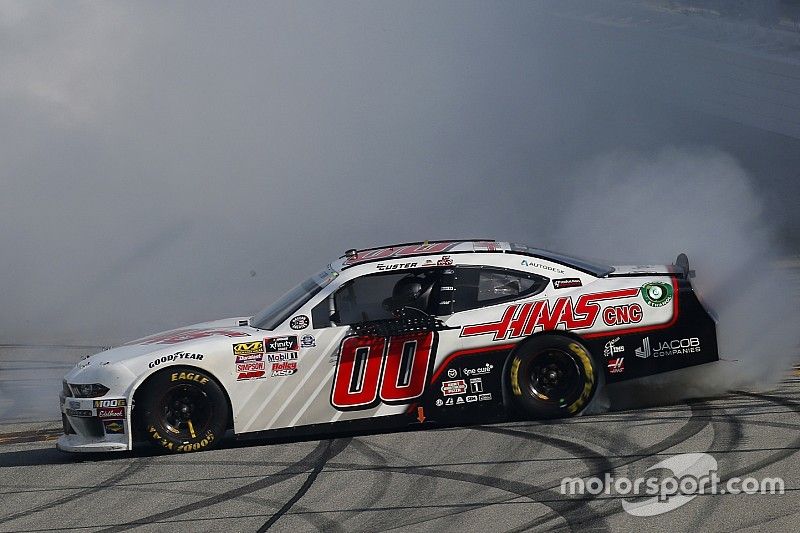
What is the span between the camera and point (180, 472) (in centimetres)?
748

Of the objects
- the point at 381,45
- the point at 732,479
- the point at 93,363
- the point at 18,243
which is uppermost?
the point at 381,45

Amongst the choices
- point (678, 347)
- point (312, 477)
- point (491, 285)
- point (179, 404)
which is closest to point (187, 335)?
point (179, 404)

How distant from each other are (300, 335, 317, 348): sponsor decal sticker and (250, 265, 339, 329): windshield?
25cm

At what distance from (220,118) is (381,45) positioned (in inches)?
134

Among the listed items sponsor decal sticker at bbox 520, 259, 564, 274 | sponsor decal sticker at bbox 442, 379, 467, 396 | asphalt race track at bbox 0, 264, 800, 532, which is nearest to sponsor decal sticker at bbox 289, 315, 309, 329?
asphalt race track at bbox 0, 264, 800, 532

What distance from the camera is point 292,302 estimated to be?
8.48m

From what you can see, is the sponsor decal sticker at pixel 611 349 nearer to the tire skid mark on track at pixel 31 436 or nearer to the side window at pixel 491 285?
the side window at pixel 491 285

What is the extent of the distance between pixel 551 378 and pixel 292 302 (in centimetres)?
188

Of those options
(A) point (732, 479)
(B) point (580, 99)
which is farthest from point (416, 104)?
(A) point (732, 479)

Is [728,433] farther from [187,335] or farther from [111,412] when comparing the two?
[111,412]

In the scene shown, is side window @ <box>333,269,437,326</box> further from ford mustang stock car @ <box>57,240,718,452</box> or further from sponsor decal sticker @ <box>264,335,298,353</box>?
sponsor decal sticker @ <box>264,335,298,353</box>

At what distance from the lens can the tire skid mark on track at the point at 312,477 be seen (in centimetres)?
617

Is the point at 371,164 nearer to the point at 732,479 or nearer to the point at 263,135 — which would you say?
the point at 263,135

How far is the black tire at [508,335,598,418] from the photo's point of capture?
8086 mm
